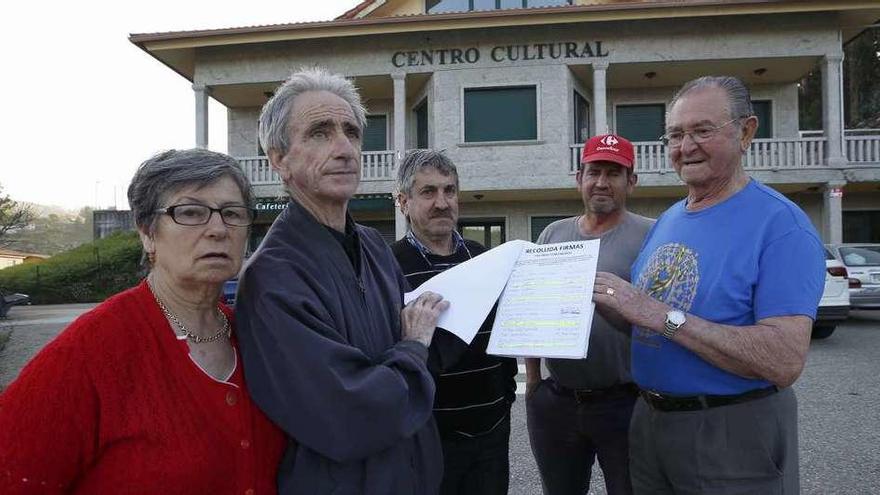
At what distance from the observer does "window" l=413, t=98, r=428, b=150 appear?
18.0m

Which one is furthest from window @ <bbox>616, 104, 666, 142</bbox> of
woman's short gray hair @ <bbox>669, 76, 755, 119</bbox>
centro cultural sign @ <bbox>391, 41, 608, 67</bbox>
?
woman's short gray hair @ <bbox>669, 76, 755, 119</bbox>

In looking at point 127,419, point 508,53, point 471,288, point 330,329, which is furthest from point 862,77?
point 127,419

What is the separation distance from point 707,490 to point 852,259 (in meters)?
11.2

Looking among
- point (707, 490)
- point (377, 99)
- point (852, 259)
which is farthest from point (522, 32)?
point (707, 490)

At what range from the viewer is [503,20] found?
15695 millimetres

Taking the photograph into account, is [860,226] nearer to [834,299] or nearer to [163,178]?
[834,299]

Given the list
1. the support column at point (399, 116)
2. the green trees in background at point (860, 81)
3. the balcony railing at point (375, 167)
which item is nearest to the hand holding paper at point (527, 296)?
the support column at point (399, 116)

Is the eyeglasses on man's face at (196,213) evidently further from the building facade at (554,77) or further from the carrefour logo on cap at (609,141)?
the building facade at (554,77)

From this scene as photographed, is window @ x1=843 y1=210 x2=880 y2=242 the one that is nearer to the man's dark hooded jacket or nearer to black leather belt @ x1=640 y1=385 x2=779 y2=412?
black leather belt @ x1=640 y1=385 x2=779 y2=412

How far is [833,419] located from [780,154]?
12395 millimetres

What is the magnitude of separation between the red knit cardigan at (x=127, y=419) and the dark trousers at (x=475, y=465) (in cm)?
110

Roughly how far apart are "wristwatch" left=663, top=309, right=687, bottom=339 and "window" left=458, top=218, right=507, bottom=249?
16.4 metres

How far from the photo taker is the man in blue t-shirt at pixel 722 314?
1.91m

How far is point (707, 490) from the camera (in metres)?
2.06
